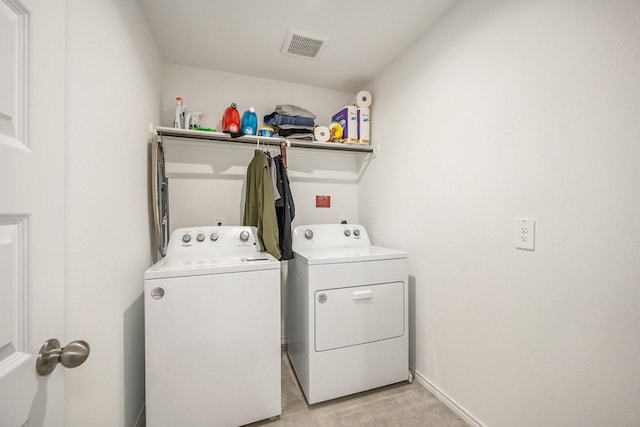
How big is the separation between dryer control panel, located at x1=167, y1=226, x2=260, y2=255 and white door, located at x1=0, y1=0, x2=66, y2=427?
3.84ft

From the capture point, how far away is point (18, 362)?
475 millimetres

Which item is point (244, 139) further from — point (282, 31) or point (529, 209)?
point (529, 209)

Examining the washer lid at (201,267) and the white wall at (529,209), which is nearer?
the white wall at (529,209)

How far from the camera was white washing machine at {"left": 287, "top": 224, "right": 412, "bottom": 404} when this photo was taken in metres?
1.57

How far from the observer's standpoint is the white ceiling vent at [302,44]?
178cm

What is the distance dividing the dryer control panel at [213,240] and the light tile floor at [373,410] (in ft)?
3.26

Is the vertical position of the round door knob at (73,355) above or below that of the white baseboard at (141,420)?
above

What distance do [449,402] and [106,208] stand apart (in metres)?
2.06

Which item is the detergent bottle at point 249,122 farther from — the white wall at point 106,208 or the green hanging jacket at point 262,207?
the white wall at point 106,208

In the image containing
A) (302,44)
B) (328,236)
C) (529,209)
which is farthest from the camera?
(328,236)

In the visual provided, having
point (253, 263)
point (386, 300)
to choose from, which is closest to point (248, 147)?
point (253, 263)

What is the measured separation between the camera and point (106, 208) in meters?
Result: 1.07

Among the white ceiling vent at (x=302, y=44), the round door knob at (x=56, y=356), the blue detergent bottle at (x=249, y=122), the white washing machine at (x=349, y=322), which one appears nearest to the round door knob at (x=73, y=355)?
the round door knob at (x=56, y=356)

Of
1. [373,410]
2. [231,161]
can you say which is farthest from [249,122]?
[373,410]
